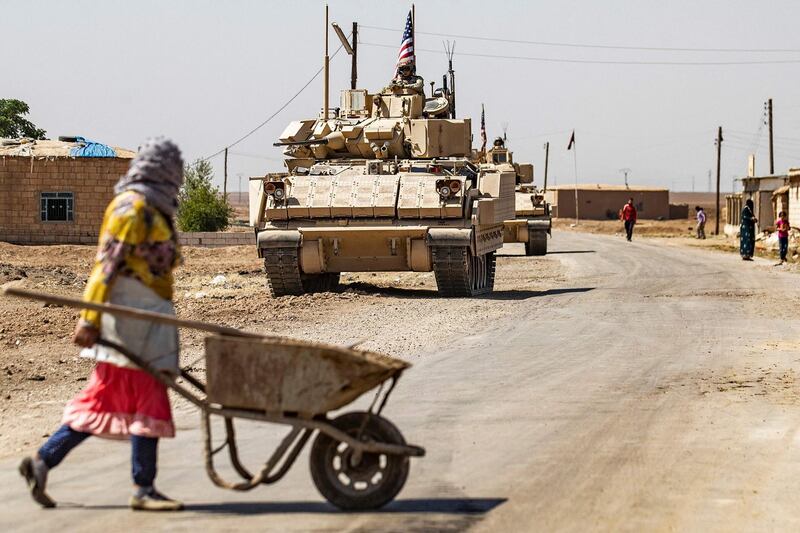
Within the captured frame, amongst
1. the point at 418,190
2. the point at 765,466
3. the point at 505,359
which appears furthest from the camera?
the point at 418,190

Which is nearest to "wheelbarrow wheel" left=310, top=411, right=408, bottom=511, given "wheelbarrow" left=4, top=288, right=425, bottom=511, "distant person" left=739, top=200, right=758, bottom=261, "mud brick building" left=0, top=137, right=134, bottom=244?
"wheelbarrow" left=4, top=288, right=425, bottom=511

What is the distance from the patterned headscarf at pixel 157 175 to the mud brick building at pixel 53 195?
35.1m

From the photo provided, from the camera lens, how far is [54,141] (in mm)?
44688

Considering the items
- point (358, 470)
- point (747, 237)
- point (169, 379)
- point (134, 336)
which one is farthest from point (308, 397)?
point (747, 237)

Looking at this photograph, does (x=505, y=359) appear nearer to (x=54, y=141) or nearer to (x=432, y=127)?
(x=432, y=127)

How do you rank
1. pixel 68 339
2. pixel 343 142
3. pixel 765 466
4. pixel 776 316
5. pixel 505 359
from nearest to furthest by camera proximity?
pixel 765 466, pixel 505 359, pixel 68 339, pixel 776 316, pixel 343 142

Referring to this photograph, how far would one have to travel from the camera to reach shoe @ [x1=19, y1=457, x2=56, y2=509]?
588 centimetres

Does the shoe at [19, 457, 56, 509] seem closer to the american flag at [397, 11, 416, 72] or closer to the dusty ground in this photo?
the dusty ground

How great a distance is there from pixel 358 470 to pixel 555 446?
195 cm

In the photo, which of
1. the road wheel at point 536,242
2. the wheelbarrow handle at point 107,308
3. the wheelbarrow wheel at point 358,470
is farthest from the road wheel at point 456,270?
the road wheel at point 536,242

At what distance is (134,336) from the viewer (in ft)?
18.9

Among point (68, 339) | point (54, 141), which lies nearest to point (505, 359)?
point (68, 339)

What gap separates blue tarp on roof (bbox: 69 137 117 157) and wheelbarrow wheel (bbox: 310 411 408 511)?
122ft

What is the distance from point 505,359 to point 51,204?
31.1m
